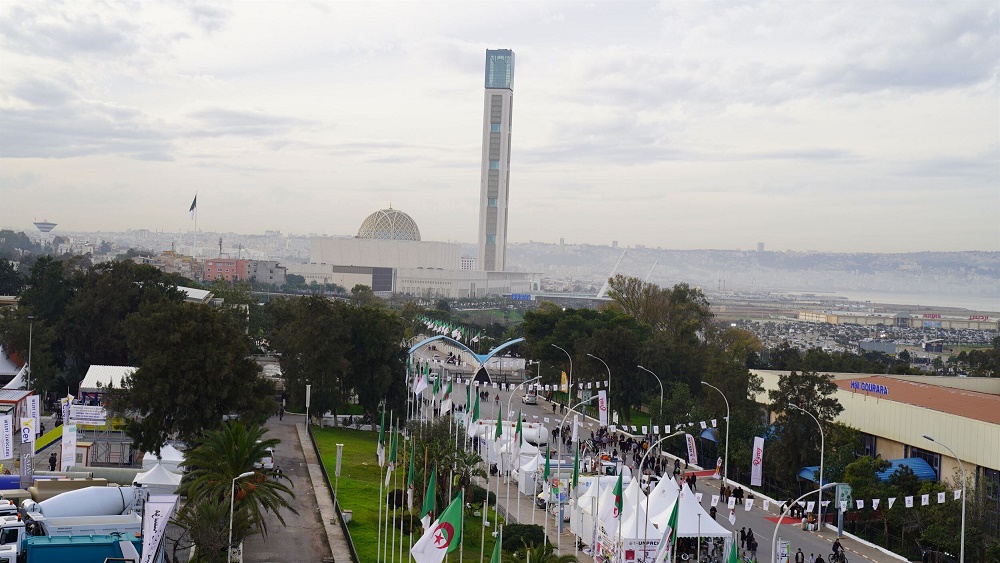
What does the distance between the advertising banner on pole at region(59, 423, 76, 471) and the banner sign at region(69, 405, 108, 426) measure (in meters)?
5.34

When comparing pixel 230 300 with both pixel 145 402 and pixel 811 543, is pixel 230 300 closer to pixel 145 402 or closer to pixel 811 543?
pixel 145 402

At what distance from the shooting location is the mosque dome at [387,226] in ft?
603

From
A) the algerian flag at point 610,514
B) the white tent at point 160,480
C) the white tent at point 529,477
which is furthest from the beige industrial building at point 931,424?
the white tent at point 160,480

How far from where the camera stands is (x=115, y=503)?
24000 mm

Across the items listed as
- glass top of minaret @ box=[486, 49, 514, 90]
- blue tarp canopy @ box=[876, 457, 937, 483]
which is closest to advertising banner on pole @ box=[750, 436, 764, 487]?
blue tarp canopy @ box=[876, 457, 937, 483]

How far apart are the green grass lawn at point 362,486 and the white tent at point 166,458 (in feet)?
→ 17.5

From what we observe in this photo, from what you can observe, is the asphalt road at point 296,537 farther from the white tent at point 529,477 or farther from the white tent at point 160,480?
the white tent at point 529,477

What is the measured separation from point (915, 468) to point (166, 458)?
979 inches

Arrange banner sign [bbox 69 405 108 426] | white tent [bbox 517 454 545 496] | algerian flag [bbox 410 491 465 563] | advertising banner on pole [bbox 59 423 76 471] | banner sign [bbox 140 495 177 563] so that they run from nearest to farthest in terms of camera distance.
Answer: algerian flag [bbox 410 491 465 563]
banner sign [bbox 140 495 177 563]
advertising banner on pole [bbox 59 423 76 471]
white tent [bbox 517 454 545 496]
banner sign [bbox 69 405 108 426]

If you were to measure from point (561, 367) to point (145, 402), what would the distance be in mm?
31835

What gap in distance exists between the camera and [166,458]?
104 ft

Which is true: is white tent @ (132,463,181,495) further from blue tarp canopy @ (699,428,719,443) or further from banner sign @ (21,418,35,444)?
blue tarp canopy @ (699,428,719,443)

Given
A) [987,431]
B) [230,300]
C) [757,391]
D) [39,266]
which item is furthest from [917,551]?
[230,300]

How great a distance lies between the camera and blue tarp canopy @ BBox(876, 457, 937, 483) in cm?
3253
